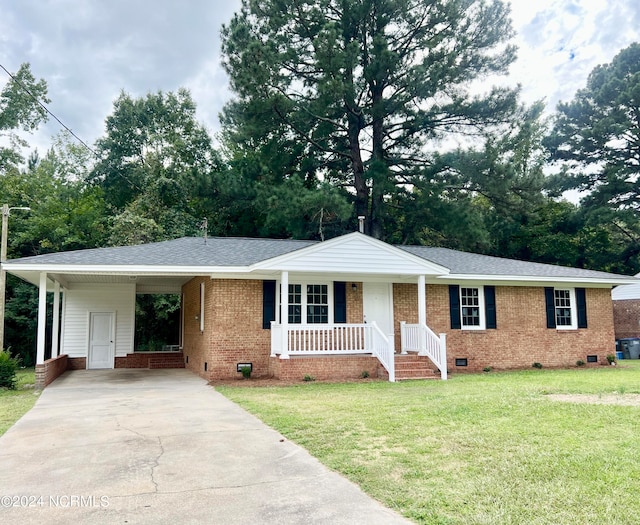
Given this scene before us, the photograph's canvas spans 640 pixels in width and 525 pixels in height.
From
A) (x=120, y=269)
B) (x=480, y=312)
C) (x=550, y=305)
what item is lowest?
(x=480, y=312)

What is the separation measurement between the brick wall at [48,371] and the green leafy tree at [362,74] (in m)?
12.0

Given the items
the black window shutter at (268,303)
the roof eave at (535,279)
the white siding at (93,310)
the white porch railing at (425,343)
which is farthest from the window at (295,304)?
the white siding at (93,310)

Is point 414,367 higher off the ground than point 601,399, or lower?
higher

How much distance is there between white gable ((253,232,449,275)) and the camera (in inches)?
520

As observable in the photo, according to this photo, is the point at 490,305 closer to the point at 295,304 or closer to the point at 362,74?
the point at 295,304

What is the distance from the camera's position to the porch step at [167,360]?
18.5 metres

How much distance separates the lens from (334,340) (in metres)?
13.8

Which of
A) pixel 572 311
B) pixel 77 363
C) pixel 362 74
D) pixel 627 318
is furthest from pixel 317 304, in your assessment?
pixel 627 318

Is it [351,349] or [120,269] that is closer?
[120,269]

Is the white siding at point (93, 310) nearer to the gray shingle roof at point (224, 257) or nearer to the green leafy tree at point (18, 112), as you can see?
the gray shingle roof at point (224, 257)

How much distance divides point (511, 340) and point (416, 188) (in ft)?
32.8

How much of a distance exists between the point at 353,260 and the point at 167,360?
9.02m

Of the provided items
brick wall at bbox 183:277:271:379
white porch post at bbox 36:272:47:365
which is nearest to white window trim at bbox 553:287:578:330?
brick wall at bbox 183:277:271:379

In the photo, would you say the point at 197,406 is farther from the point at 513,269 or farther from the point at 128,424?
the point at 513,269
